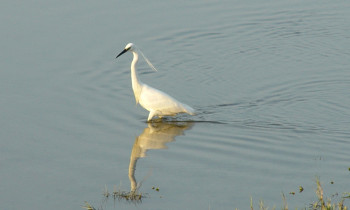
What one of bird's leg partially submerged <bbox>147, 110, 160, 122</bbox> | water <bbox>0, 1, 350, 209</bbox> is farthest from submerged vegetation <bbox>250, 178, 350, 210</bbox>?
bird's leg partially submerged <bbox>147, 110, 160, 122</bbox>

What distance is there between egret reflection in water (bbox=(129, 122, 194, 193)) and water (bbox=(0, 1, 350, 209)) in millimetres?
32

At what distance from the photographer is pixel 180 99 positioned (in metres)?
11.3

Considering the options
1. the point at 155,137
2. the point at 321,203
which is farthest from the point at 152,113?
the point at 321,203

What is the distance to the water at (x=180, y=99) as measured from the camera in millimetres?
7996

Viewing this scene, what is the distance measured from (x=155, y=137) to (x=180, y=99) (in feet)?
4.63

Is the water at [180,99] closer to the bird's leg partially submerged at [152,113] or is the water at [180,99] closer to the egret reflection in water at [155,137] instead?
the egret reflection in water at [155,137]

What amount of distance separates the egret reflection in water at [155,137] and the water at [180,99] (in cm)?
3

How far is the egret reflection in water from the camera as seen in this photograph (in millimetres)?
9148

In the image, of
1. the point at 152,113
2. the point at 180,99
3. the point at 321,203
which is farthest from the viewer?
the point at 180,99

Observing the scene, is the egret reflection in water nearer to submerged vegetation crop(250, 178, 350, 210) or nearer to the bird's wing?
the bird's wing

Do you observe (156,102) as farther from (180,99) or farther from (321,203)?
(321,203)

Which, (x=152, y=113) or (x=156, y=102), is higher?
(x=156, y=102)

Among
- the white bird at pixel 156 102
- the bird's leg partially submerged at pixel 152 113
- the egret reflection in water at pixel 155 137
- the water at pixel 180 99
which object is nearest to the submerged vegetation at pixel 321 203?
the water at pixel 180 99

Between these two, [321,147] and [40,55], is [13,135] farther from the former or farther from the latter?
[321,147]
